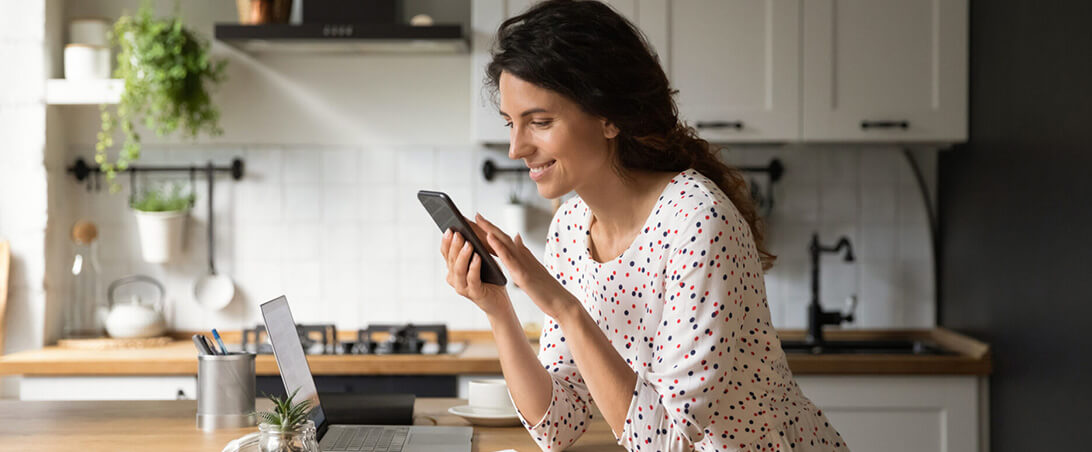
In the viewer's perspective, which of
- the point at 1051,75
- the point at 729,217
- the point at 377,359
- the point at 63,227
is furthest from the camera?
the point at 63,227

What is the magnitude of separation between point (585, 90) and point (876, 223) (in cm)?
225

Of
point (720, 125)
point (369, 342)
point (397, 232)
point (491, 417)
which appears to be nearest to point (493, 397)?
point (491, 417)

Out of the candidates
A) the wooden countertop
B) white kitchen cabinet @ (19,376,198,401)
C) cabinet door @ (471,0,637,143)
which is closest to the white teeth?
the wooden countertop

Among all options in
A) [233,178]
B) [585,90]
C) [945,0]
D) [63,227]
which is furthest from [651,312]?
[63,227]

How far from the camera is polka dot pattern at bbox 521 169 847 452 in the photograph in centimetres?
132

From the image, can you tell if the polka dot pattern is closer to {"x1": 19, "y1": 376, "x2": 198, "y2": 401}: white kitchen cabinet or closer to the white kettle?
{"x1": 19, "y1": 376, "x2": 198, "y2": 401}: white kitchen cabinet

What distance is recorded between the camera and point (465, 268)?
1440 mm

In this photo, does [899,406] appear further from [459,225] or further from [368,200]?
[459,225]

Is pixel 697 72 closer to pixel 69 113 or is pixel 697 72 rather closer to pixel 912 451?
pixel 912 451

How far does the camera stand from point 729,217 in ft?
4.51

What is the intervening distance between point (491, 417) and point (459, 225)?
48 cm

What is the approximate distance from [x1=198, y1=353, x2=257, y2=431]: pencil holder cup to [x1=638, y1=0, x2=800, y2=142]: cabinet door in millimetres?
1718

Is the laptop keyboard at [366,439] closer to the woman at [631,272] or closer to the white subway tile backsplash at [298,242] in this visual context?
the woman at [631,272]

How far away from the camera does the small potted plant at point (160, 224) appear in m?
3.28
